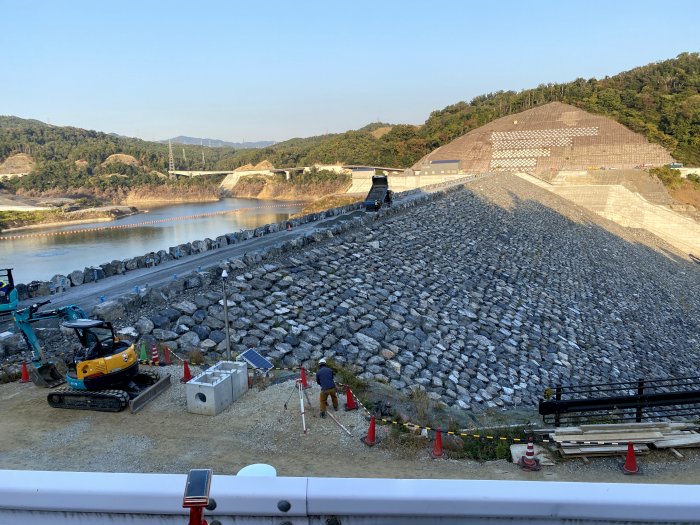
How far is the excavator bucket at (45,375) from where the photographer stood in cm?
771

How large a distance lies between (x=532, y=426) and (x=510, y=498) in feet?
17.0

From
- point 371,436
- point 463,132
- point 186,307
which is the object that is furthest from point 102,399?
point 463,132

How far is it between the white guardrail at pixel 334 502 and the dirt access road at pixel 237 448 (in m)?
3.37

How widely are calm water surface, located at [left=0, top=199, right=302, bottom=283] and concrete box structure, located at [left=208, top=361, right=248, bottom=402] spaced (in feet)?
81.5

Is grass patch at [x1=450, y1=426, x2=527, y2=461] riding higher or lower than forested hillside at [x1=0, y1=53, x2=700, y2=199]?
lower

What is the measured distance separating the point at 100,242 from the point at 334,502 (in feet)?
153

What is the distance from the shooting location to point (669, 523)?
89.7 inches

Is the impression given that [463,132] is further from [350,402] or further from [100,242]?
[350,402]

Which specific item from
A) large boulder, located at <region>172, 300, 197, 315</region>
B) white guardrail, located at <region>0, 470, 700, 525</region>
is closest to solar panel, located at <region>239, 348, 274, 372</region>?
large boulder, located at <region>172, 300, 197, 315</region>

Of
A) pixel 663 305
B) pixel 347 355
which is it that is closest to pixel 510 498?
pixel 347 355

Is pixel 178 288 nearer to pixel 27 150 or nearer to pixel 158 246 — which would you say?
pixel 158 246

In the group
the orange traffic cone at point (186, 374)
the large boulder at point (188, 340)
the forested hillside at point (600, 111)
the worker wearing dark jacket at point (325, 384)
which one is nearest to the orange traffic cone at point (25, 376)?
the large boulder at point (188, 340)

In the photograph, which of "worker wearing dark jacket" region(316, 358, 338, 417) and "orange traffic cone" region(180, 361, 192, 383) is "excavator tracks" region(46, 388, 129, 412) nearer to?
"orange traffic cone" region(180, 361, 192, 383)

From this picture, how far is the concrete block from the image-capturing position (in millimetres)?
6875
